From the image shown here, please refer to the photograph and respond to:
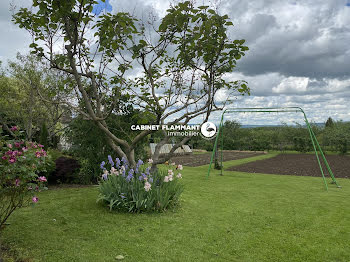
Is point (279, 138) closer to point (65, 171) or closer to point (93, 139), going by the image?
point (93, 139)

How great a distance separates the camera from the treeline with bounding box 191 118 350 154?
2786 centimetres

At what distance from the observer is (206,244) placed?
14.2ft

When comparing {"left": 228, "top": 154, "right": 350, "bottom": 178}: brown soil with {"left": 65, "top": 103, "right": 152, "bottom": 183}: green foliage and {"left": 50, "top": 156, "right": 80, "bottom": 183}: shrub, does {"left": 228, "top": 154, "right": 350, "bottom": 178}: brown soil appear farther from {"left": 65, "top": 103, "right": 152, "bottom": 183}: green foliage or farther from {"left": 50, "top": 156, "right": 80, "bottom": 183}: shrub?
{"left": 50, "top": 156, "right": 80, "bottom": 183}: shrub

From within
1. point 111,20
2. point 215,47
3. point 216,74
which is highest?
point 111,20

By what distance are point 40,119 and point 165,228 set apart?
17.4m

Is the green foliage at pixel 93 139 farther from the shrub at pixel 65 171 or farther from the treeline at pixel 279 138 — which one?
the treeline at pixel 279 138

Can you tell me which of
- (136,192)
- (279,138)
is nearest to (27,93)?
(136,192)

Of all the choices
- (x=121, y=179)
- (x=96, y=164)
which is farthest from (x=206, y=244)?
(x=96, y=164)

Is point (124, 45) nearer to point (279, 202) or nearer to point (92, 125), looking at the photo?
point (92, 125)

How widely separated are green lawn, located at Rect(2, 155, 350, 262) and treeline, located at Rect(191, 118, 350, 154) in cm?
2279

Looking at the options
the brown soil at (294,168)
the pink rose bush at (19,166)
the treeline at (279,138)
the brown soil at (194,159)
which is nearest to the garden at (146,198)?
the pink rose bush at (19,166)

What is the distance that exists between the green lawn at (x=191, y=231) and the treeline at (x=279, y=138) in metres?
22.8

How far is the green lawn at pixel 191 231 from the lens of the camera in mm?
3980

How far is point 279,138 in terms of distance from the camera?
100 feet
